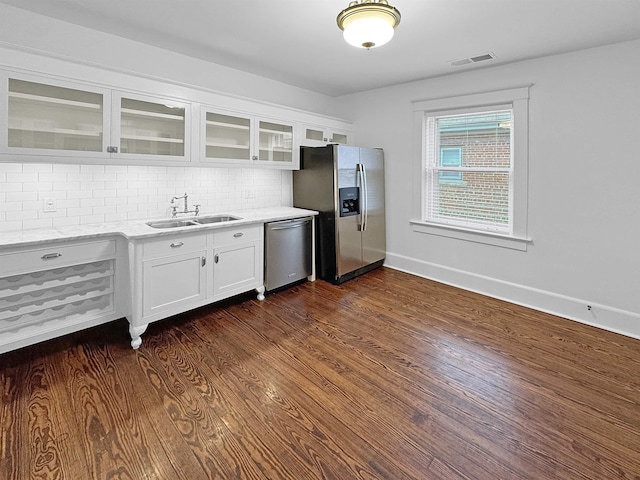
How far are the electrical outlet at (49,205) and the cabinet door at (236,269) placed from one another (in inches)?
52.0

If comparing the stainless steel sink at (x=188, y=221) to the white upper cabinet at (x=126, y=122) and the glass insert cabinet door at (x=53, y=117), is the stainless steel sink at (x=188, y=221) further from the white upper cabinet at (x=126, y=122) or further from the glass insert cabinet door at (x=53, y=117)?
the glass insert cabinet door at (x=53, y=117)

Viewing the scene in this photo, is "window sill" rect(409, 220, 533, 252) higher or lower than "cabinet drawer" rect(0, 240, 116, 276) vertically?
higher

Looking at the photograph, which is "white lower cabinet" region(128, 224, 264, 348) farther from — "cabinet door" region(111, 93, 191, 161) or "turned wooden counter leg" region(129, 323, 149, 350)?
"cabinet door" region(111, 93, 191, 161)

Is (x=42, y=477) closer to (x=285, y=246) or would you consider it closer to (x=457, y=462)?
(x=457, y=462)

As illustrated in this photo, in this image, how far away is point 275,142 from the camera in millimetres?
3969

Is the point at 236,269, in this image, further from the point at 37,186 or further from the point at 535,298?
the point at 535,298

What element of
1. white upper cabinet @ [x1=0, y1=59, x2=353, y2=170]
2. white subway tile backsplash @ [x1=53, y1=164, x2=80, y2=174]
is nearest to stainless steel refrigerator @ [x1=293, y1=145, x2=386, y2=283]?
white upper cabinet @ [x1=0, y1=59, x2=353, y2=170]

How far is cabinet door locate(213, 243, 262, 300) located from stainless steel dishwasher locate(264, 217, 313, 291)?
151mm

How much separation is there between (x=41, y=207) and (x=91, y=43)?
1.44m

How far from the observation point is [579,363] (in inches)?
98.9

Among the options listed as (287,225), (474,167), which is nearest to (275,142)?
(287,225)

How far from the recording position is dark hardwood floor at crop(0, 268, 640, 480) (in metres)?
1.61

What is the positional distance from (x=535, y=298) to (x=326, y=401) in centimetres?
272

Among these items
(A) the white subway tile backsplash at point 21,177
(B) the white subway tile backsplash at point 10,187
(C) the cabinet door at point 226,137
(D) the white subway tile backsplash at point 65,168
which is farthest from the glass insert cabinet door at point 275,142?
(B) the white subway tile backsplash at point 10,187
